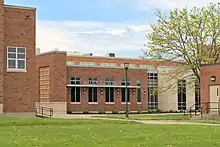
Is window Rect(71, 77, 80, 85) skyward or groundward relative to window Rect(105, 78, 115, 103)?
skyward

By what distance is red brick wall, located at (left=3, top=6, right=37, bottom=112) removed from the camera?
40250 millimetres

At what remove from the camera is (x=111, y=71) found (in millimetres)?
63938

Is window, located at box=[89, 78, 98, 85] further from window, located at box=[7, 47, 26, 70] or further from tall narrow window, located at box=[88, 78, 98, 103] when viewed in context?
window, located at box=[7, 47, 26, 70]

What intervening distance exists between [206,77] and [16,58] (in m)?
15.2

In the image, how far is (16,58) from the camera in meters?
40.8

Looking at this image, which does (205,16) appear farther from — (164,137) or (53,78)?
(164,137)

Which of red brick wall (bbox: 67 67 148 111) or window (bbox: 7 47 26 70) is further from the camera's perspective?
red brick wall (bbox: 67 67 148 111)

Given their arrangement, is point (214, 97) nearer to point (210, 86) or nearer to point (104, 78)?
point (210, 86)

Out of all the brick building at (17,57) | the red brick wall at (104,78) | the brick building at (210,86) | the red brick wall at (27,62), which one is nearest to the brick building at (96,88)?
the red brick wall at (104,78)

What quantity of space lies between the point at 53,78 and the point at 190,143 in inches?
1628

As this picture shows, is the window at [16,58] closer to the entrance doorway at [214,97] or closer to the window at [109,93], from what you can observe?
the entrance doorway at [214,97]

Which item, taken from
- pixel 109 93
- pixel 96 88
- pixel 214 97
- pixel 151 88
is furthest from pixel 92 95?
pixel 214 97

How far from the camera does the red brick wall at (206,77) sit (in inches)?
1634

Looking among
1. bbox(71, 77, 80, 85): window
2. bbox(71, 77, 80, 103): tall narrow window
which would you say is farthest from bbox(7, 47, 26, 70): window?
bbox(71, 77, 80, 85): window
